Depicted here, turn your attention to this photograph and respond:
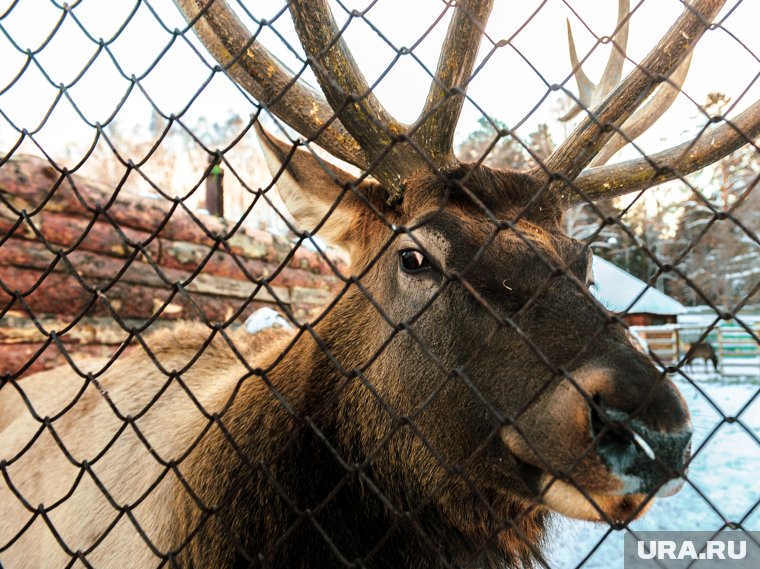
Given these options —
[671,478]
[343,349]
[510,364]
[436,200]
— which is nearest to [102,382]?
[343,349]

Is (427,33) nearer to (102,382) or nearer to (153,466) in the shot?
(153,466)

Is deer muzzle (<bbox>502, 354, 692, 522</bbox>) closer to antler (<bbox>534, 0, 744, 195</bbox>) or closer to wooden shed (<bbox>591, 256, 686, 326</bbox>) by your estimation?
antler (<bbox>534, 0, 744, 195</bbox>)

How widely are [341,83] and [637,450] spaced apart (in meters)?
1.49

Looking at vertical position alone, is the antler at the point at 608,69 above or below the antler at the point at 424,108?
above

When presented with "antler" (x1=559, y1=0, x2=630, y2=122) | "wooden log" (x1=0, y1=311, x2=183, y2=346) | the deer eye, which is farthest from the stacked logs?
"antler" (x1=559, y1=0, x2=630, y2=122)

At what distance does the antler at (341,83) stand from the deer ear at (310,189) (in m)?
→ 0.11

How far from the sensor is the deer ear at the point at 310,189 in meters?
2.36

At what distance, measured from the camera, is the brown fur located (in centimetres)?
160

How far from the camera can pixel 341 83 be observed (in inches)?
79.6

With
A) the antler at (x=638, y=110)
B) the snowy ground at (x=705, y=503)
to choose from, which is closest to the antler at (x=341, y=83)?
Answer: the antler at (x=638, y=110)

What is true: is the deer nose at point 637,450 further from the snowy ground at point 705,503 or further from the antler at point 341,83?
the snowy ground at point 705,503

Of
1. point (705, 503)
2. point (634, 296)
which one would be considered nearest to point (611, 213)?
point (634, 296)

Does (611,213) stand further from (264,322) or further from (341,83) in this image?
(341,83)

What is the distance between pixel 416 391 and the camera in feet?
6.96
